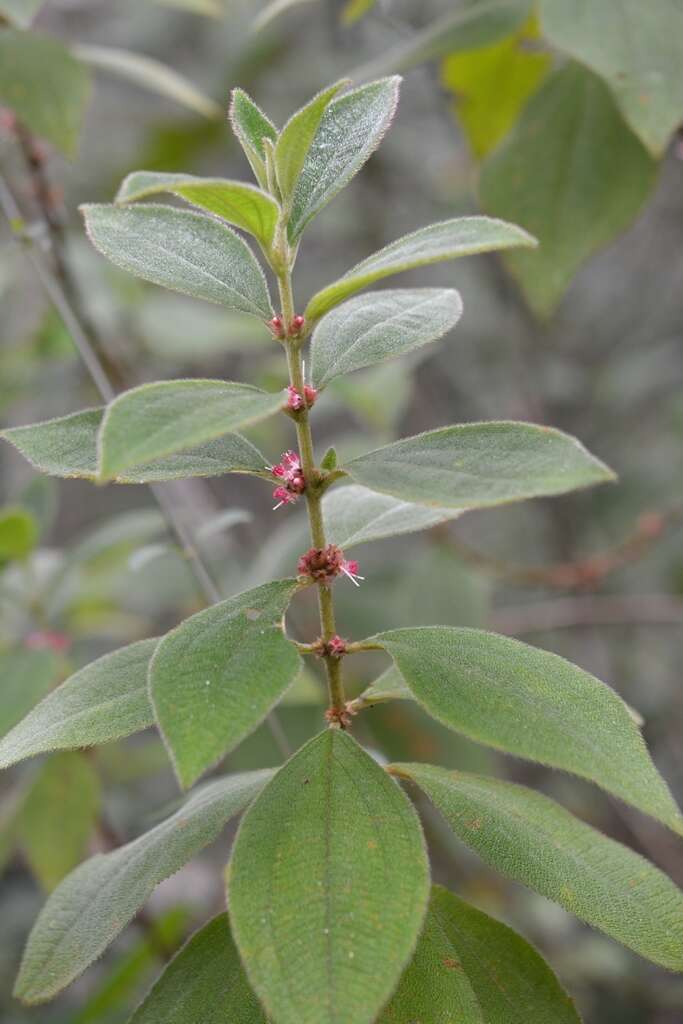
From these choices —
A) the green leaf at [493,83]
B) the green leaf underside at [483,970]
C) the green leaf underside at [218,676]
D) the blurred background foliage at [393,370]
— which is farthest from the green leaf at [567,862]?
the green leaf at [493,83]

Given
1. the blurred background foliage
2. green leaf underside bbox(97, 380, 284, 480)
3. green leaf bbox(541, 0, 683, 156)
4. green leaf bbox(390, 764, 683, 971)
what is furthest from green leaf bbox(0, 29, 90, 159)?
green leaf bbox(390, 764, 683, 971)

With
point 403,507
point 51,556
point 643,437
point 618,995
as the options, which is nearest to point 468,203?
point 643,437

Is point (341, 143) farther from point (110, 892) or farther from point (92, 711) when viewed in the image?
point (110, 892)

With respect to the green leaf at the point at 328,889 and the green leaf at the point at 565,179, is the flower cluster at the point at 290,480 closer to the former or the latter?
the green leaf at the point at 328,889

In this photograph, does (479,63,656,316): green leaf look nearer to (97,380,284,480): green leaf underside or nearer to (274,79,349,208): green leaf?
(274,79,349,208): green leaf

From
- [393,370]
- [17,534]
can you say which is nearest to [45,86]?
[17,534]

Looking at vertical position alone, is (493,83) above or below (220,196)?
above
